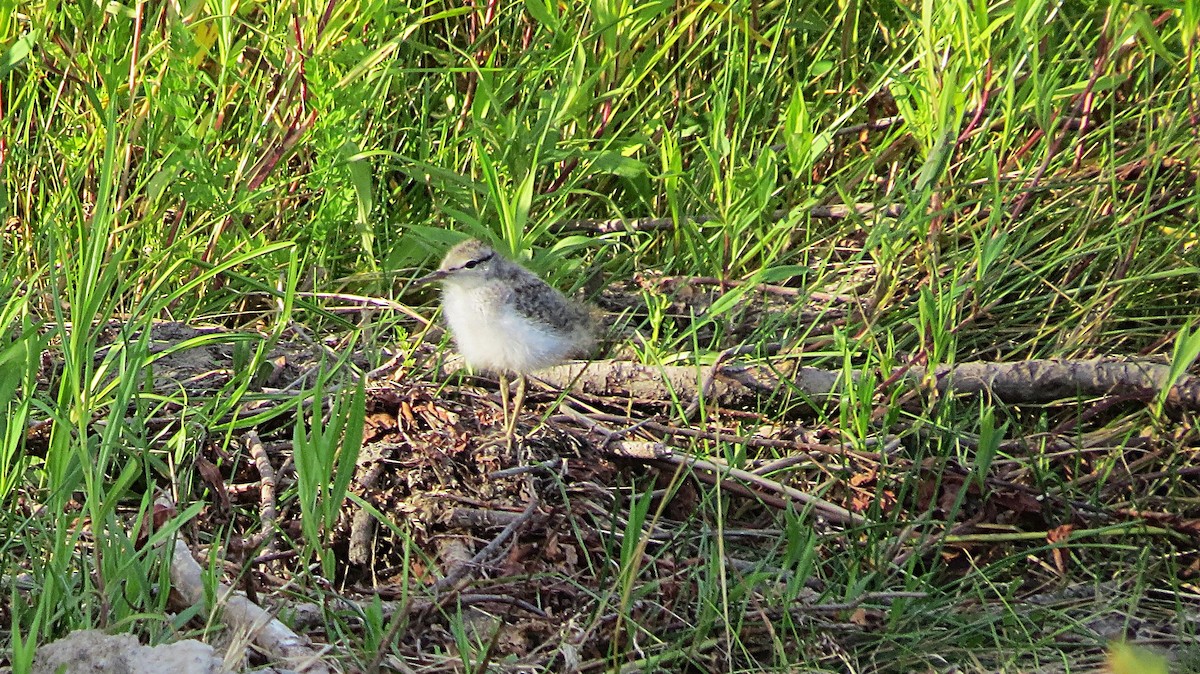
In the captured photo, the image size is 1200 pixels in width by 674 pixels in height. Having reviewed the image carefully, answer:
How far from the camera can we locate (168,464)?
3.25 metres

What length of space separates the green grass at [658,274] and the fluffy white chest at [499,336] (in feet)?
0.52

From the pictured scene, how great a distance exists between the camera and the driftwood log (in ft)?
12.3

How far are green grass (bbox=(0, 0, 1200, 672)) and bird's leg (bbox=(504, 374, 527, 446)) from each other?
0.19 m

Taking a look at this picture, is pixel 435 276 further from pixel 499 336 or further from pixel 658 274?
pixel 658 274

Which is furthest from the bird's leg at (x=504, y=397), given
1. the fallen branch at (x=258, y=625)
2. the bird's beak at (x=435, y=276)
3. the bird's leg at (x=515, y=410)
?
the fallen branch at (x=258, y=625)

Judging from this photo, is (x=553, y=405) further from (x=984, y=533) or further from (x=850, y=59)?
(x=850, y=59)

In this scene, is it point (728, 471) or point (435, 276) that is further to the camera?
point (435, 276)

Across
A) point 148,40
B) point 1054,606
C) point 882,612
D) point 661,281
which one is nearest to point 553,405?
point 661,281

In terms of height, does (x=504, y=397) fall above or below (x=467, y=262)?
below

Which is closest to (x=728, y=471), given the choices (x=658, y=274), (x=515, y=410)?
(x=515, y=410)

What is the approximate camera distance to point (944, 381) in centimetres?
377

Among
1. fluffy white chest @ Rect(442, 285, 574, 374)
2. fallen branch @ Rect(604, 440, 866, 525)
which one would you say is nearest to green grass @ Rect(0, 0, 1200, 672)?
fallen branch @ Rect(604, 440, 866, 525)

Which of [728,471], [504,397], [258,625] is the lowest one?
[504,397]

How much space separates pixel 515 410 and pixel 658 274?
3.58 ft
